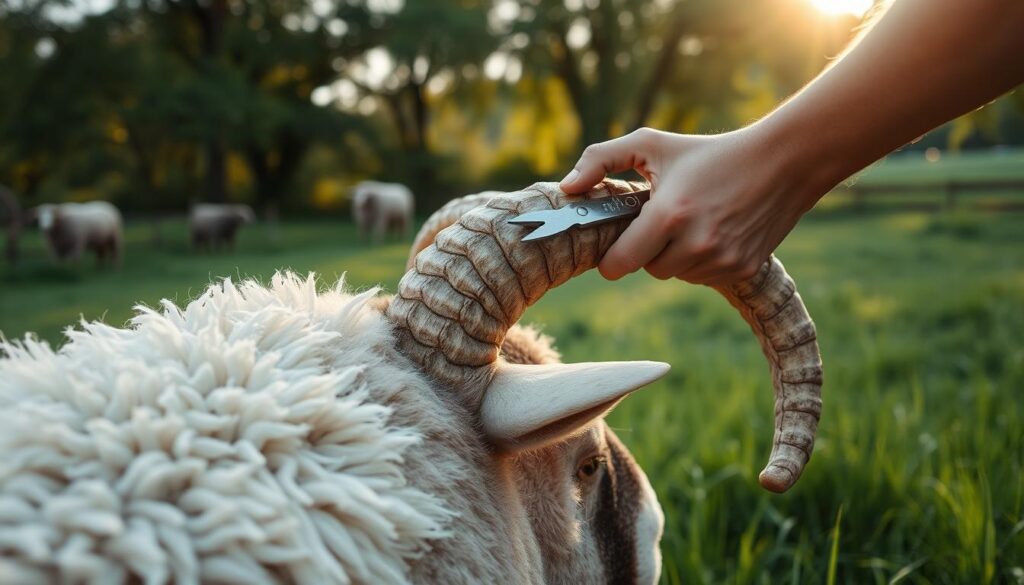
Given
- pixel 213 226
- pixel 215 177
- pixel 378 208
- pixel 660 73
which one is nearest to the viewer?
pixel 213 226

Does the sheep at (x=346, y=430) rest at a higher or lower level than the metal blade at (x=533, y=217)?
lower

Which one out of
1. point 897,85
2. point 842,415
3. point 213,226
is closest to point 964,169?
point 213,226

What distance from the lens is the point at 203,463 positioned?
105 centimetres

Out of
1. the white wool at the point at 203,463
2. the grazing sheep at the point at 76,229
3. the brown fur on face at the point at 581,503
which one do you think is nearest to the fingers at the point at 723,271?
the brown fur on face at the point at 581,503

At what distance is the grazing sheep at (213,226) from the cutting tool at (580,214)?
63.4 ft

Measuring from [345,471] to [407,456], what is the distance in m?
0.14

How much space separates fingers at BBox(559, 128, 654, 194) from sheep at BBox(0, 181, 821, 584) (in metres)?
0.06

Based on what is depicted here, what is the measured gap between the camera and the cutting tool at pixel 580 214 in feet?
4.81

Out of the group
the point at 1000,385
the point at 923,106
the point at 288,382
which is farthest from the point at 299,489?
the point at 1000,385

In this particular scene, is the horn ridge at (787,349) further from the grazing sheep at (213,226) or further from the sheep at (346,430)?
the grazing sheep at (213,226)

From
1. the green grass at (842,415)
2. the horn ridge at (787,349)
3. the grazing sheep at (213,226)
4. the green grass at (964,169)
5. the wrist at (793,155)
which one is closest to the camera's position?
the wrist at (793,155)

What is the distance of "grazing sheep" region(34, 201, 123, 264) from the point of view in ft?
46.5

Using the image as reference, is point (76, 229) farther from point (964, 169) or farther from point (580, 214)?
point (964, 169)

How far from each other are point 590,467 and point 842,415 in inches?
111
